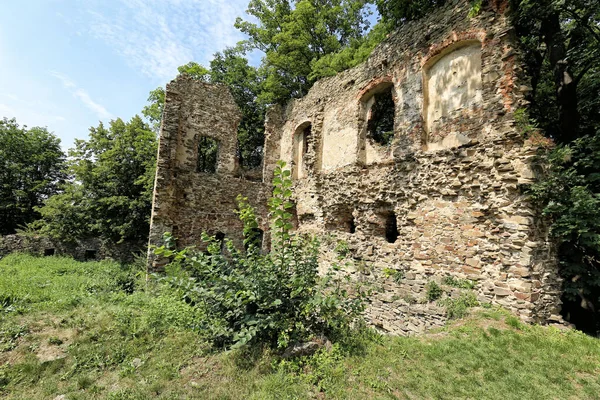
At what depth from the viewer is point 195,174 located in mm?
11758

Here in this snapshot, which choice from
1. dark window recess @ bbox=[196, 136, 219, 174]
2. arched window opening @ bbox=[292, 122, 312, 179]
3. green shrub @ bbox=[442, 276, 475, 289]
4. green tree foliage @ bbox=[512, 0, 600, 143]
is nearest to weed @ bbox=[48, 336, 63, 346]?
green shrub @ bbox=[442, 276, 475, 289]

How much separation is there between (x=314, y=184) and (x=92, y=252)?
14.6 metres

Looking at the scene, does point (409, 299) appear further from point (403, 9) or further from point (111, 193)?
point (111, 193)

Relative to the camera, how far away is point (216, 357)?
4312 mm

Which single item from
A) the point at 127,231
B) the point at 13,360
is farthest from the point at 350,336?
the point at 127,231

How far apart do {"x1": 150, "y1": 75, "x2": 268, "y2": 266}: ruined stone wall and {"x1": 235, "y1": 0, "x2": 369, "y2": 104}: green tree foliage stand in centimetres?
520

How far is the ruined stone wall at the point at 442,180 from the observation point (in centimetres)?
530

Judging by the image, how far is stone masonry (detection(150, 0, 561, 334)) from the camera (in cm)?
537

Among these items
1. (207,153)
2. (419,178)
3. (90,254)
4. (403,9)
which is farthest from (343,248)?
(90,254)

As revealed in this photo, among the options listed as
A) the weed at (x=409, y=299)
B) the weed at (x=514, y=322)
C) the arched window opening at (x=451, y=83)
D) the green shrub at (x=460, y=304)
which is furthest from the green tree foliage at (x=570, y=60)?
the weed at (x=409, y=299)

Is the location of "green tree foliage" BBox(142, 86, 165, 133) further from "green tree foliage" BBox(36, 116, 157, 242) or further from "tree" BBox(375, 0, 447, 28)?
"tree" BBox(375, 0, 447, 28)

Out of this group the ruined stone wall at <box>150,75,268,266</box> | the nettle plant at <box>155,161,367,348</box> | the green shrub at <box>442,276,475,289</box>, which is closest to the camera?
the nettle plant at <box>155,161,367,348</box>

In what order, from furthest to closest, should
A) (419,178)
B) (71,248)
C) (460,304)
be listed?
1. (71,248)
2. (419,178)
3. (460,304)

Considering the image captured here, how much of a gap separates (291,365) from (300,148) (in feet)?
34.4
